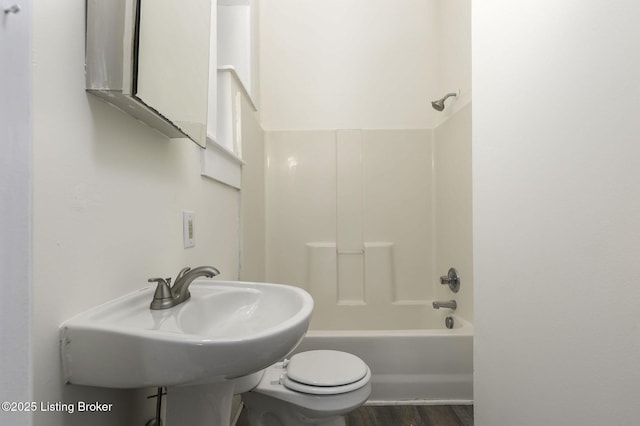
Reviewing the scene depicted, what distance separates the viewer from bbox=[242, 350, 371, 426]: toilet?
1017 millimetres

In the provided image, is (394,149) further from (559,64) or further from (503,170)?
(559,64)

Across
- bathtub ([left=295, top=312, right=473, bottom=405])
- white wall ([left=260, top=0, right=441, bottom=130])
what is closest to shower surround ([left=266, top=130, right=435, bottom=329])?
white wall ([left=260, top=0, right=441, bottom=130])

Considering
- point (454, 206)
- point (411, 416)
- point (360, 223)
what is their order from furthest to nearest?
point (360, 223) → point (454, 206) → point (411, 416)

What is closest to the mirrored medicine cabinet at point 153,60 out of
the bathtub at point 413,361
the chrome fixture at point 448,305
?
the bathtub at point 413,361

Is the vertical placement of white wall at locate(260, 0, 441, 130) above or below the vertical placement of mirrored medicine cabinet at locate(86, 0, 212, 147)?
above

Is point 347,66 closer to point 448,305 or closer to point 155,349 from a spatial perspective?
point 448,305

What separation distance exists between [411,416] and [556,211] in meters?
1.27

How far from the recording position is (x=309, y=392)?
1017 mm

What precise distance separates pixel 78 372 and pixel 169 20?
0.76 meters

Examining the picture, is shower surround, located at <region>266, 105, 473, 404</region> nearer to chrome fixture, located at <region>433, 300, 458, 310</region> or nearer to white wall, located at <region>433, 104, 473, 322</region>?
white wall, located at <region>433, 104, 473, 322</region>

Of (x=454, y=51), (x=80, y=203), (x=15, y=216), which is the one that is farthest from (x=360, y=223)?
(x=15, y=216)

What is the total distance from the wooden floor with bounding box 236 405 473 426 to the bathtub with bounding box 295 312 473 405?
0.03 m

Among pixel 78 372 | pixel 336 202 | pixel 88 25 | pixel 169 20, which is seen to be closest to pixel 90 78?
pixel 88 25

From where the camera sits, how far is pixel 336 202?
2330 mm
